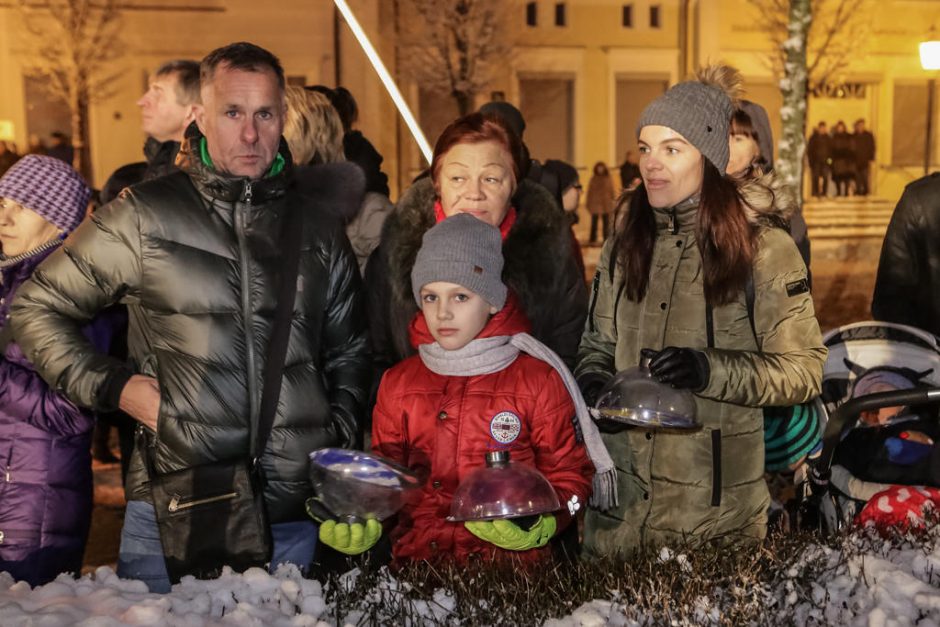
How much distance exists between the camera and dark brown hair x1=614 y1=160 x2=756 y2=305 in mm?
3285

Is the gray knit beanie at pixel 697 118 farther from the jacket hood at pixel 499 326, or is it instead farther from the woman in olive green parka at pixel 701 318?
the jacket hood at pixel 499 326

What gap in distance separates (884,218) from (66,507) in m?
29.1

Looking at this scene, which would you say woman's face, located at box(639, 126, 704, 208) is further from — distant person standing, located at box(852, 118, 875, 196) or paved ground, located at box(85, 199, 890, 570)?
distant person standing, located at box(852, 118, 875, 196)

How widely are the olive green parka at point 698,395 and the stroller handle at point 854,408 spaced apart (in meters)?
0.32

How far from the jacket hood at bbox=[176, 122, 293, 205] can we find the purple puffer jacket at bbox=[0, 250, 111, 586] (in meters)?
1.06

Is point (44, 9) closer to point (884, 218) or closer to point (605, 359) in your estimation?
point (884, 218)

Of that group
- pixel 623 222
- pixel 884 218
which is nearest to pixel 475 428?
pixel 623 222

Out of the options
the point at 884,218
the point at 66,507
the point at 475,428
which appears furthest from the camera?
the point at 884,218

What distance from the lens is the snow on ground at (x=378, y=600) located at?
2.58 m

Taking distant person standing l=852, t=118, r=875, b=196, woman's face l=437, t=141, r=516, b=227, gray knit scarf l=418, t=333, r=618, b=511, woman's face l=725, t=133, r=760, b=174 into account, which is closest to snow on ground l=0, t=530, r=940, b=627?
gray knit scarf l=418, t=333, r=618, b=511

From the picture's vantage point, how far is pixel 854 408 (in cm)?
361

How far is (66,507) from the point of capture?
12.7 feet

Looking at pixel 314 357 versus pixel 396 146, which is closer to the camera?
pixel 314 357

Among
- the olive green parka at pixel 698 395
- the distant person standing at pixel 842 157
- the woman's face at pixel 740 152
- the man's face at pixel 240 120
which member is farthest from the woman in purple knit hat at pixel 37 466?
the distant person standing at pixel 842 157
